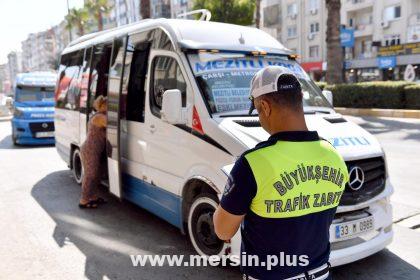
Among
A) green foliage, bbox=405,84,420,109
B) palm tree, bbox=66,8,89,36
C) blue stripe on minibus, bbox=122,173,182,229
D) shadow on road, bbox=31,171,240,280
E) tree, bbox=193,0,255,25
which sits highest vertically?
palm tree, bbox=66,8,89,36

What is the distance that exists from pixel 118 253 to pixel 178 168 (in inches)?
44.6

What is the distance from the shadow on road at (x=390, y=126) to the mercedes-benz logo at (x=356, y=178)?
8193mm

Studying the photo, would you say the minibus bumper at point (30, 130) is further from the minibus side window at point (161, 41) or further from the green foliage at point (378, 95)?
the green foliage at point (378, 95)

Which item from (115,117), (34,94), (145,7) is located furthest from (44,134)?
(115,117)

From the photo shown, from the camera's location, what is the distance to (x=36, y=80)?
14023 mm

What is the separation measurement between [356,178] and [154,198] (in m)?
2.35

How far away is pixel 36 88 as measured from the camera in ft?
45.6

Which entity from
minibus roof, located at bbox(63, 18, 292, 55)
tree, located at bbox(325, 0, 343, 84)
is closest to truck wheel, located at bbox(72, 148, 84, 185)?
minibus roof, located at bbox(63, 18, 292, 55)

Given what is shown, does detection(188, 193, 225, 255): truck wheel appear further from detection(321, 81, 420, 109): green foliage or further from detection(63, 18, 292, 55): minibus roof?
detection(321, 81, 420, 109): green foliage

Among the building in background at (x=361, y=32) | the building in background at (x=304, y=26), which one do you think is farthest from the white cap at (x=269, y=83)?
the building in background at (x=304, y=26)

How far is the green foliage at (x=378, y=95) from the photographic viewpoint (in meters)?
16.6

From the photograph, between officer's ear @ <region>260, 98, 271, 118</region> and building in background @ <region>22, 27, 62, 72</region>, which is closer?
officer's ear @ <region>260, 98, 271, 118</region>

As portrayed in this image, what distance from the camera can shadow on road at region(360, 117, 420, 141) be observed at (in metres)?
11.9

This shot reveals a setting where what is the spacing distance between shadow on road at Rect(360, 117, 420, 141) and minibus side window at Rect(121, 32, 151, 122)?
8368 mm
